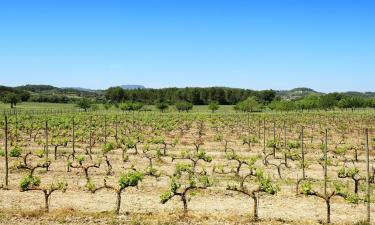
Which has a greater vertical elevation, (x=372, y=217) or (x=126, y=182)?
(x=126, y=182)

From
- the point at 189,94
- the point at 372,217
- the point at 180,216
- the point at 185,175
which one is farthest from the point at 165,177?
the point at 189,94

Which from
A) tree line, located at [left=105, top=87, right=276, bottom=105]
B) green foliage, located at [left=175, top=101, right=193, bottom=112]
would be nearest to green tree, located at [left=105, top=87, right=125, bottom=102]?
tree line, located at [left=105, top=87, right=276, bottom=105]

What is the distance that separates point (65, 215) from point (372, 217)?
34.8 ft

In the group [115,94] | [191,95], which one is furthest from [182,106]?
[115,94]

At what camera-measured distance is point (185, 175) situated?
22.2 metres

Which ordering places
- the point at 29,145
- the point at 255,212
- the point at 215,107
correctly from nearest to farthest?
the point at 255,212, the point at 29,145, the point at 215,107

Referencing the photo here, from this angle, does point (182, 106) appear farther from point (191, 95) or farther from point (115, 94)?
point (115, 94)

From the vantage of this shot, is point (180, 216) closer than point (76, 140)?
Yes

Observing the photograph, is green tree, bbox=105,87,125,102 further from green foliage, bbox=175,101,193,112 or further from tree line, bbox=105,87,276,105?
green foliage, bbox=175,101,193,112

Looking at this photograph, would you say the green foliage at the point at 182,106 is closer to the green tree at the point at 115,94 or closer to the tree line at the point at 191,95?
the tree line at the point at 191,95

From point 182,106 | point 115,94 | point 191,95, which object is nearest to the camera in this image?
point 182,106

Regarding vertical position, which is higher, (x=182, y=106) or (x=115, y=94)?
(x=115, y=94)

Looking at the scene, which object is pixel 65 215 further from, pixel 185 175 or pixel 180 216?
pixel 185 175

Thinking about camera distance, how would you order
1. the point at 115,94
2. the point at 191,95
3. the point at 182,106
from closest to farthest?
the point at 182,106 < the point at 191,95 < the point at 115,94
